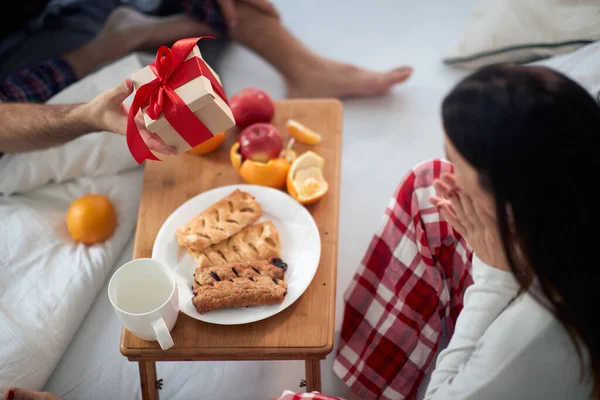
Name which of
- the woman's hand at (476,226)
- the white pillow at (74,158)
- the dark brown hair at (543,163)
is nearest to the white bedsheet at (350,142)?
the white pillow at (74,158)

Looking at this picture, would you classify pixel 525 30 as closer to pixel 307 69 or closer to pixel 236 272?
pixel 307 69

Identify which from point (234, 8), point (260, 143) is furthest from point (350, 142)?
point (260, 143)

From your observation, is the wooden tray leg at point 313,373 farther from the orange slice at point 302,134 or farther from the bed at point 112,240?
the orange slice at point 302,134

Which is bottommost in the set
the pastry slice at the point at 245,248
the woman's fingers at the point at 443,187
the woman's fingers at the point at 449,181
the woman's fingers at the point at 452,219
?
the pastry slice at the point at 245,248

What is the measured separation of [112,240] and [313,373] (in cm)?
58

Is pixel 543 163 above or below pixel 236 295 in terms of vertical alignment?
above

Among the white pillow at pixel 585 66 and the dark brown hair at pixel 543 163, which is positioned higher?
the dark brown hair at pixel 543 163

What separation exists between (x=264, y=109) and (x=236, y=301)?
1.46 feet

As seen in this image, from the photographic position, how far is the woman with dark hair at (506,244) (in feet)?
2.30

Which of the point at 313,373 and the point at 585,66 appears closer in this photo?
the point at 313,373

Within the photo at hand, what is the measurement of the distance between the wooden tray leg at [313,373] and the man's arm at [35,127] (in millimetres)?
611

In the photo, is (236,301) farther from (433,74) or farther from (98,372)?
(433,74)

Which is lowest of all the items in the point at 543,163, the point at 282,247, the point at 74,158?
the point at 74,158

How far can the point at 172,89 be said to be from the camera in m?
0.97
